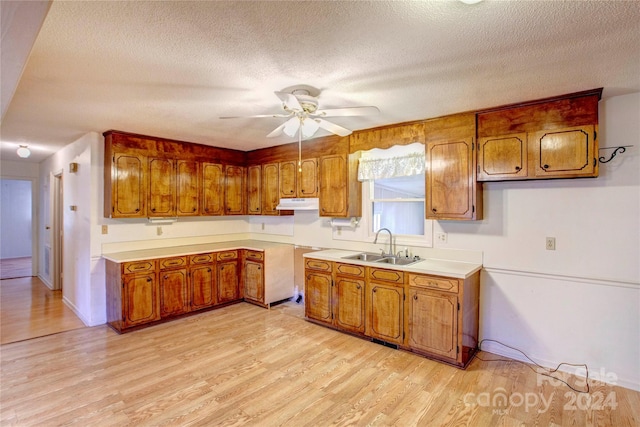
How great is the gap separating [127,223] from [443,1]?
4.41m

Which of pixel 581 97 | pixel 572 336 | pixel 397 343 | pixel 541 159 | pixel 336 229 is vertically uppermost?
pixel 581 97

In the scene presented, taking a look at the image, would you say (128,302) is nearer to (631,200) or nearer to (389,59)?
(389,59)

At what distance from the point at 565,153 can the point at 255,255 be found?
3803mm

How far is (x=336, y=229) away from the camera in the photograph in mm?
4543

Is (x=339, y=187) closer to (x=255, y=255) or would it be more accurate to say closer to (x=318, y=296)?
(x=318, y=296)

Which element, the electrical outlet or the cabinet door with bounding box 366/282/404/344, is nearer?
the electrical outlet

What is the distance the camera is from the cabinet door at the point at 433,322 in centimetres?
294

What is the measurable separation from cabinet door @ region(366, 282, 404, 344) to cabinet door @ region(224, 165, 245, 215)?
274cm

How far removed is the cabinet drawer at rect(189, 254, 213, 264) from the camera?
4.33 meters

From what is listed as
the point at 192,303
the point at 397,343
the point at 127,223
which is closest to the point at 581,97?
the point at 397,343

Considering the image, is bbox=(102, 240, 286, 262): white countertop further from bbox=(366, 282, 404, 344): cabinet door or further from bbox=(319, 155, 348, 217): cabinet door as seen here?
bbox=(366, 282, 404, 344): cabinet door

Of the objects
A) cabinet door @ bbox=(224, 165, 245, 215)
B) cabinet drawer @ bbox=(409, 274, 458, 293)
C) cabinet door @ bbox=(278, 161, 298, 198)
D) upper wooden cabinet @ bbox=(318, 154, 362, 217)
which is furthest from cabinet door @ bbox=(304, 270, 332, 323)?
cabinet door @ bbox=(224, 165, 245, 215)

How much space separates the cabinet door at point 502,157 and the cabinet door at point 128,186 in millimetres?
4007

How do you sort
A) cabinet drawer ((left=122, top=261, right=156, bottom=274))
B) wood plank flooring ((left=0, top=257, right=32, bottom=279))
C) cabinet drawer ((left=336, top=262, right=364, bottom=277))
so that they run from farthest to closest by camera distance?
wood plank flooring ((left=0, top=257, right=32, bottom=279)) → cabinet drawer ((left=122, top=261, right=156, bottom=274)) → cabinet drawer ((left=336, top=262, right=364, bottom=277))
